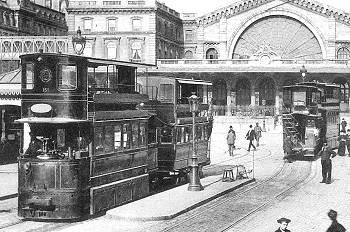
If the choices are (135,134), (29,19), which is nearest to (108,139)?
(135,134)

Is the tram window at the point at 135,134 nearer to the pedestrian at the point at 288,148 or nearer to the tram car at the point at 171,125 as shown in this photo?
the tram car at the point at 171,125

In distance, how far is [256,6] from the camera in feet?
230

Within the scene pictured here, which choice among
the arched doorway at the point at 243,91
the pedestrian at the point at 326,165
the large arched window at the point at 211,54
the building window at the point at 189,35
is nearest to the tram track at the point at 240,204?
the pedestrian at the point at 326,165

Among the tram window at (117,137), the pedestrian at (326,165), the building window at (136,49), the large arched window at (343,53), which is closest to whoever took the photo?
the tram window at (117,137)

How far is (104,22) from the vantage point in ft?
224

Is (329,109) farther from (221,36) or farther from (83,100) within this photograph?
(221,36)

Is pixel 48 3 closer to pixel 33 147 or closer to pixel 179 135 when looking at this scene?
pixel 179 135

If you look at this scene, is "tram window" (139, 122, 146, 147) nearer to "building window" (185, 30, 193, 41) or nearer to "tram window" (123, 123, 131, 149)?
"tram window" (123, 123, 131, 149)

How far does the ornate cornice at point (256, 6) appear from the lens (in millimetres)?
68375

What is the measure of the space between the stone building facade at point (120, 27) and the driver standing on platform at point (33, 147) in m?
52.0

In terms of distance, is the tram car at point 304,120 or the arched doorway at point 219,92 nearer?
the tram car at point 304,120

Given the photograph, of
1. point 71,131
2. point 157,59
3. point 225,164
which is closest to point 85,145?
point 71,131

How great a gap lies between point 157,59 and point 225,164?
1528 inches

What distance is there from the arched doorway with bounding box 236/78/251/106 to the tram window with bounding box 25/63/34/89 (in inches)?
2030
